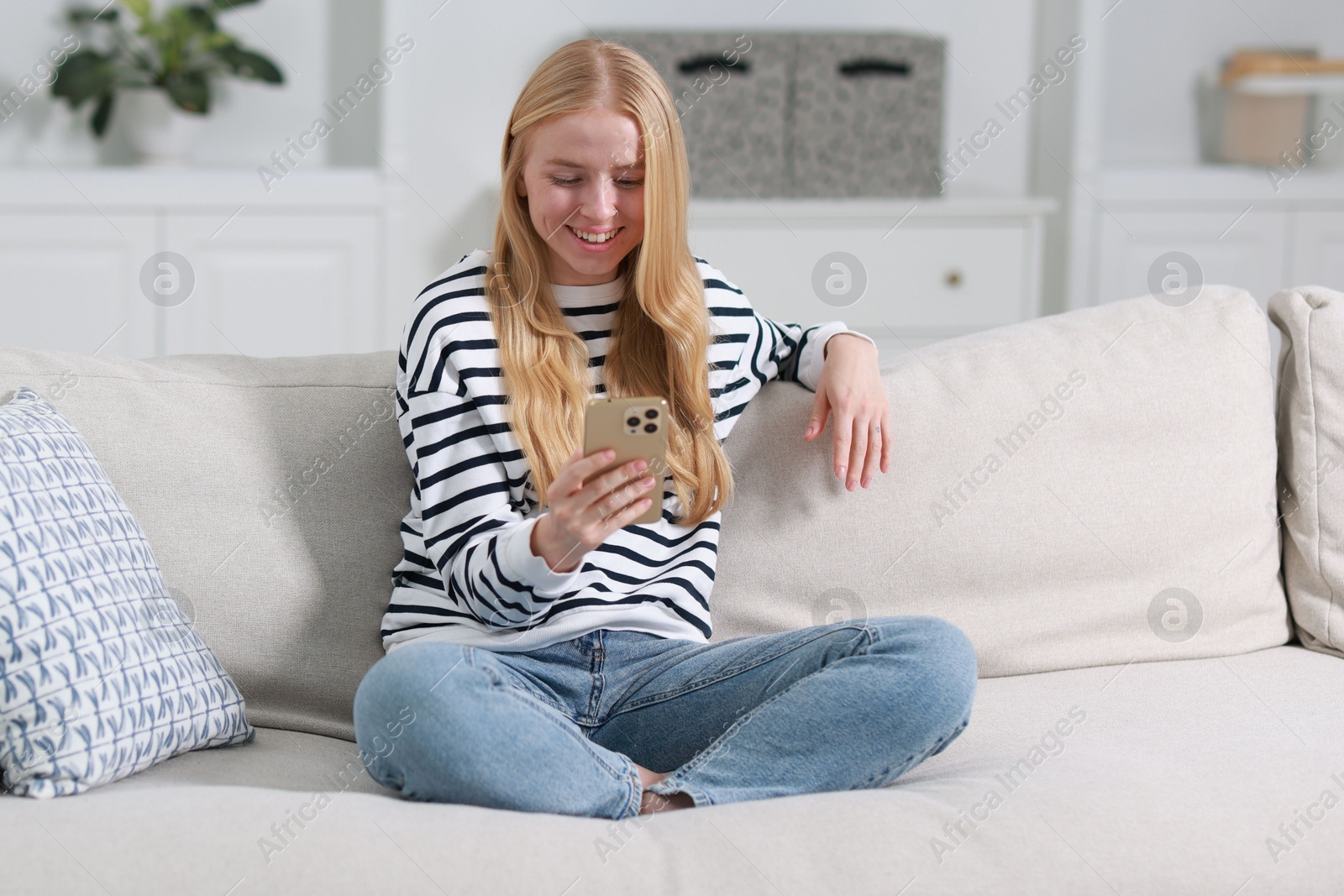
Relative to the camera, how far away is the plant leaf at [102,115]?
289 centimetres

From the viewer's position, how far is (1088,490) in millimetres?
1314

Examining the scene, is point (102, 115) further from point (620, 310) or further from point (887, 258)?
point (620, 310)

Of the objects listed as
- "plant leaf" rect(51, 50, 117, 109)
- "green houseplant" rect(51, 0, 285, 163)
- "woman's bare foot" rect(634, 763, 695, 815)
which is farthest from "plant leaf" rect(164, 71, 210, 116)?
"woman's bare foot" rect(634, 763, 695, 815)

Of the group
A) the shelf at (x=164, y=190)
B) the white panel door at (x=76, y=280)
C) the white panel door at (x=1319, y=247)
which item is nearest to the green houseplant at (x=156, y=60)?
the shelf at (x=164, y=190)

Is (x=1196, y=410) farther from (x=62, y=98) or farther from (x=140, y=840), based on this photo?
(x=62, y=98)

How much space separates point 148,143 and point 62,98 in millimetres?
287

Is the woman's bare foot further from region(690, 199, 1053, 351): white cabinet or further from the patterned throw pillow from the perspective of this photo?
region(690, 199, 1053, 351): white cabinet

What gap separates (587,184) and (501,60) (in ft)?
6.92

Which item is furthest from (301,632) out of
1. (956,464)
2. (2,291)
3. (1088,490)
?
(2,291)

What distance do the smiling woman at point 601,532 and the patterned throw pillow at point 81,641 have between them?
0.18 meters

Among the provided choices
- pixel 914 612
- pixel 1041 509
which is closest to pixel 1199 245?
pixel 1041 509

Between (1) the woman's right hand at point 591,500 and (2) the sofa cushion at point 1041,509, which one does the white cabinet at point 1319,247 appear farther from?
(1) the woman's right hand at point 591,500

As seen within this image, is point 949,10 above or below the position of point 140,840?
above

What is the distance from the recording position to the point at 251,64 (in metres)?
2.88
